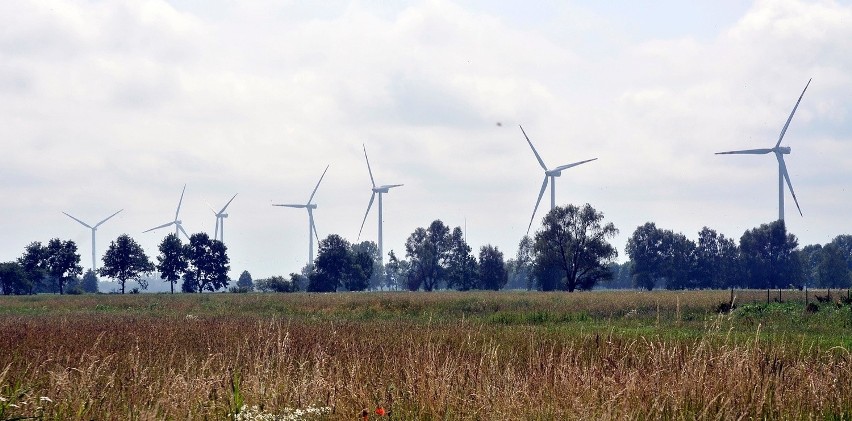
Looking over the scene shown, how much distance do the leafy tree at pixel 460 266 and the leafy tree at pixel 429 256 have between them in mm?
892

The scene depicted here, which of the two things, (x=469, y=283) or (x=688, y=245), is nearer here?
(x=469, y=283)

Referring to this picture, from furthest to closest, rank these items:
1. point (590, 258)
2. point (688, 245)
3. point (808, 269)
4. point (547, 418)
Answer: point (808, 269)
point (688, 245)
point (590, 258)
point (547, 418)

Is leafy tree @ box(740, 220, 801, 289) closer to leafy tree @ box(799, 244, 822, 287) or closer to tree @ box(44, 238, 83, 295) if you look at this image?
leafy tree @ box(799, 244, 822, 287)

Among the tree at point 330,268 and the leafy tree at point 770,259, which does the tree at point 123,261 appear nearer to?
the tree at point 330,268

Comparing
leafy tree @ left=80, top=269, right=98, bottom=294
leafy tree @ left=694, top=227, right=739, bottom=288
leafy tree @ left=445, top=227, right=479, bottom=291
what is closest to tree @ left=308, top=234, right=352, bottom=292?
leafy tree @ left=445, top=227, right=479, bottom=291

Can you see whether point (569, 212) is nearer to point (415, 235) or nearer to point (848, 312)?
point (415, 235)

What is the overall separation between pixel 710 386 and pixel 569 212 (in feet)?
281

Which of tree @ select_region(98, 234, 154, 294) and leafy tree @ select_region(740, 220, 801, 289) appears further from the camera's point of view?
leafy tree @ select_region(740, 220, 801, 289)

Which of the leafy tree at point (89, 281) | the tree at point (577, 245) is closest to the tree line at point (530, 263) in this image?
the tree at point (577, 245)

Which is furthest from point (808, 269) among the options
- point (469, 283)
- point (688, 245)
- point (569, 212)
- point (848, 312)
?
point (848, 312)

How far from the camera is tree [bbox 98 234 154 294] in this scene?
11044cm

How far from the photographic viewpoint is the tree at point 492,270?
4865 inches

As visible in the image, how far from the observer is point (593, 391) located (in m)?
9.80

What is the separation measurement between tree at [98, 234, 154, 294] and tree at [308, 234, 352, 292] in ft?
70.3
